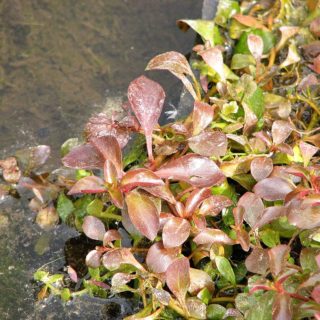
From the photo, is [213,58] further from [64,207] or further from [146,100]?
[64,207]

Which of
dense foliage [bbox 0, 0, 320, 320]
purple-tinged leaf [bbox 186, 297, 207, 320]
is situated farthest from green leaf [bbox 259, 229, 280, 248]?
purple-tinged leaf [bbox 186, 297, 207, 320]

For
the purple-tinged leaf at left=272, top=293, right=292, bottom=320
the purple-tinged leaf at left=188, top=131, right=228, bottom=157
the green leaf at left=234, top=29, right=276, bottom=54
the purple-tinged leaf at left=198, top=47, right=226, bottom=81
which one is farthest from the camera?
the green leaf at left=234, top=29, right=276, bottom=54

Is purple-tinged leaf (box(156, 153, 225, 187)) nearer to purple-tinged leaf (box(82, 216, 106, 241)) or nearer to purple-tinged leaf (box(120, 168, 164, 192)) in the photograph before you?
purple-tinged leaf (box(120, 168, 164, 192))

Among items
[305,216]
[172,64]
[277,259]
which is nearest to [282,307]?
[277,259]

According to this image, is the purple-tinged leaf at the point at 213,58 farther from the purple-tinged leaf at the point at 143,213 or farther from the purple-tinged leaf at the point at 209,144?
the purple-tinged leaf at the point at 143,213

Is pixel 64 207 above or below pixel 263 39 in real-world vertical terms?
below

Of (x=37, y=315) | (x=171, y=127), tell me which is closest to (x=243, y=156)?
(x=171, y=127)

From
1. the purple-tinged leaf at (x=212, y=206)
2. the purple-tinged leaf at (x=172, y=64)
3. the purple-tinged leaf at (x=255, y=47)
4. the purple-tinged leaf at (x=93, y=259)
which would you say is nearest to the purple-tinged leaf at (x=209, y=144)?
the purple-tinged leaf at (x=212, y=206)
